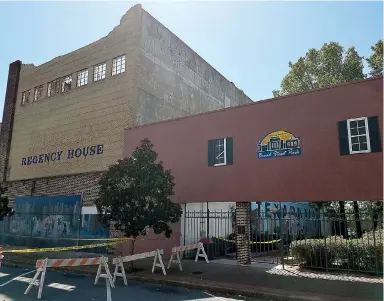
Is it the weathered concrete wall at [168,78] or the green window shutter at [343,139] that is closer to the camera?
the green window shutter at [343,139]

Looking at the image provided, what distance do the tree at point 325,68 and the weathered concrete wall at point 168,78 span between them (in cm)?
633

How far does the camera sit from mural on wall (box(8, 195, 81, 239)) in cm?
1947

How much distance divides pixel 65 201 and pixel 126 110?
22.2 feet

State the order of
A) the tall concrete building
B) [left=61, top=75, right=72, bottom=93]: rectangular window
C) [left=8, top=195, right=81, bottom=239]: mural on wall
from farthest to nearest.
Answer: [left=61, top=75, right=72, bottom=93]: rectangular window
[left=8, top=195, right=81, bottom=239]: mural on wall
the tall concrete building

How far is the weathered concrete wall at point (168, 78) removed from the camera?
19641 millimetres

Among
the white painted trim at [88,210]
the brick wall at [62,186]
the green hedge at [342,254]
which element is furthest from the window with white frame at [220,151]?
the white painted trim at [88,210]

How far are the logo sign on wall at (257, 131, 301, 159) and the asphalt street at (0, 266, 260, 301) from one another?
6.03 metres

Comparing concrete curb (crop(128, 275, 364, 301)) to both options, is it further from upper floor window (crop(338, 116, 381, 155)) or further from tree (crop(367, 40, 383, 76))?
tree (crop(367, 40, 383, 76))

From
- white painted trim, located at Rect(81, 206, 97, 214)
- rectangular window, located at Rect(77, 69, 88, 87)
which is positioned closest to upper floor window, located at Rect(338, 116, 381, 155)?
white painted trim, located at Rect(81, 206, 97, 214)

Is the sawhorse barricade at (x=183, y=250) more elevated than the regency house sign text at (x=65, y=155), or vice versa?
the regency house sign text at (x=65, y=155)

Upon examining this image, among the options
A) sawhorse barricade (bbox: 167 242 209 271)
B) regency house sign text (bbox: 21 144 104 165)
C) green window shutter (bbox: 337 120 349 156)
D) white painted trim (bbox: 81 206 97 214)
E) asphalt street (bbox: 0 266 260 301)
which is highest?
regency house sign text (bbox: 21 144 104 165)

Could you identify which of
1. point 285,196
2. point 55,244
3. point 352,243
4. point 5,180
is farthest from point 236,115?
point 5,180

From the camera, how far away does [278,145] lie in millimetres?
13039

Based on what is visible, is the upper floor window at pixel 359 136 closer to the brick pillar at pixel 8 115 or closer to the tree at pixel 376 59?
the tree at pixel 376 59
